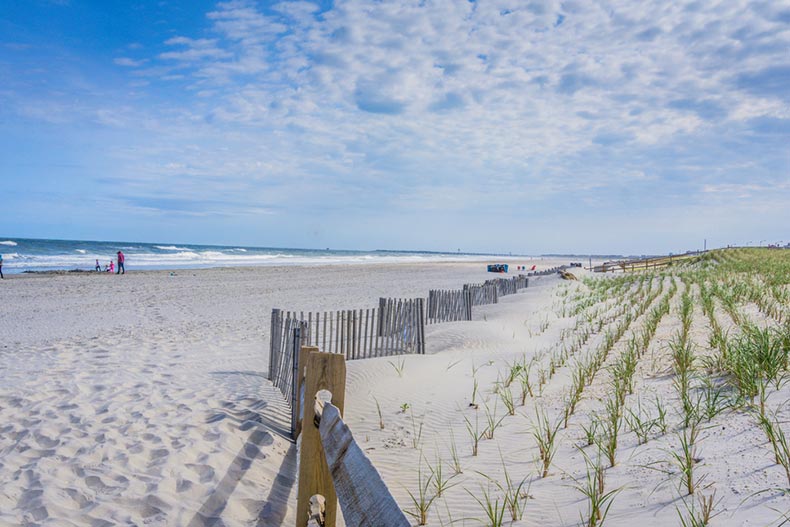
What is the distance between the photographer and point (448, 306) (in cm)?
1249

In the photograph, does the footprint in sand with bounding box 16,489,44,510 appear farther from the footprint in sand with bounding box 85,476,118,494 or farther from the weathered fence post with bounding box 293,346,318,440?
the weathered fence post with bounding box 293,346,318,440

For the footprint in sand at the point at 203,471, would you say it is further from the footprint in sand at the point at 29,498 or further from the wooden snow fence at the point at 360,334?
the wooden snow fence at the point at 360,334

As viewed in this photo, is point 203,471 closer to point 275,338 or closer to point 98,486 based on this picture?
point 98,486

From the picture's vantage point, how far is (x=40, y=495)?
142 inches

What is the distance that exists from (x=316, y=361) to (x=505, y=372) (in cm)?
422

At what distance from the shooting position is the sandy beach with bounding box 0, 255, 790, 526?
9.96 ft

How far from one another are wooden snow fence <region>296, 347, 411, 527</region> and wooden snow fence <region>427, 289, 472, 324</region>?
8616 millimetres

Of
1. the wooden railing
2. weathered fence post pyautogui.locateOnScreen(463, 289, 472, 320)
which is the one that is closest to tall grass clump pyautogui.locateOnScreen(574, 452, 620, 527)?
weathered fence post pyautogui.locateOnScreen(463, 289, 472, 320)

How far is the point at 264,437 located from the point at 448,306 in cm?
808

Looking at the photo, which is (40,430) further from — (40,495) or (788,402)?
(788,402)

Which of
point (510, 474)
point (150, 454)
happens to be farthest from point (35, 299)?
point (510, 474)

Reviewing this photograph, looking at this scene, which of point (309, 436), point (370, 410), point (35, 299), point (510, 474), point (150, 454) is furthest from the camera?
point (35, 299)

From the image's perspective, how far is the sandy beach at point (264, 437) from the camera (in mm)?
3037

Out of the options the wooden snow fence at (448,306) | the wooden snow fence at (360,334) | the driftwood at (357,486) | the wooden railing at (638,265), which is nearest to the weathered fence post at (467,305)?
the wooden snow fence at (448,306)
